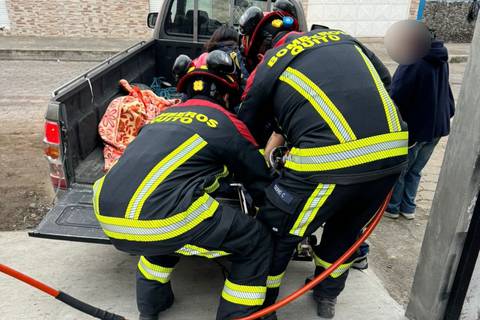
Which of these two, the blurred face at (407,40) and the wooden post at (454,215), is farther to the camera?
the blurred face at (407,40)

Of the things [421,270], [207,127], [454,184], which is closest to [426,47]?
[454,184]

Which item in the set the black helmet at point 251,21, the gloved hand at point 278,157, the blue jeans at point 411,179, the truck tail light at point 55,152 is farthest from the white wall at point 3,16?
the gloved hand at point 278,157

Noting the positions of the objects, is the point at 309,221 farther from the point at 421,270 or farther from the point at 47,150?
the point at 47,150

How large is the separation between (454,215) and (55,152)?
251 centimetres

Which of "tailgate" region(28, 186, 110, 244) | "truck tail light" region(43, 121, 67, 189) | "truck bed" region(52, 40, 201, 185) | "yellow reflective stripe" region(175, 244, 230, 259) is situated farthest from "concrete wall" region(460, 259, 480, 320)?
"truck tail light" region(43, 121, 67, 189)

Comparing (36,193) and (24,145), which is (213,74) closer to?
(36,193)

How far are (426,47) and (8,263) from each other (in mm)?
3491

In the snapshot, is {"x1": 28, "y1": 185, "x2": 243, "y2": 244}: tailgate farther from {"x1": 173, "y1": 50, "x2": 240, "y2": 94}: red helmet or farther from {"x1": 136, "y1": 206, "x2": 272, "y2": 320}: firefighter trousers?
{"x1": 173, "y1": 50, "x2": 240, "y2": 94}: red helmet

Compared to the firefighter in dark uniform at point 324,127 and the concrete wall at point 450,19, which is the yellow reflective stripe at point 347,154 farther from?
the concrete wall at point 450,19

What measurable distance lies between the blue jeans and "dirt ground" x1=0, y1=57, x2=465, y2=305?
6.0 inches

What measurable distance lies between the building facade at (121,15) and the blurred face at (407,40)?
11.7 metres

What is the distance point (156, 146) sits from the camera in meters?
2.28

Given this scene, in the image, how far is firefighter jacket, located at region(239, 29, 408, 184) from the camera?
219 cm

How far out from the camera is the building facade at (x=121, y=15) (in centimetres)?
1324
